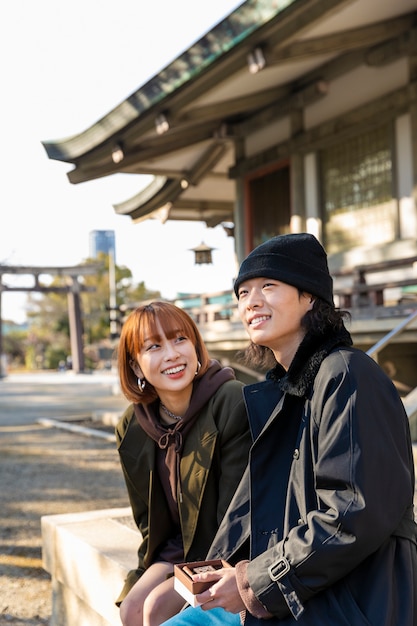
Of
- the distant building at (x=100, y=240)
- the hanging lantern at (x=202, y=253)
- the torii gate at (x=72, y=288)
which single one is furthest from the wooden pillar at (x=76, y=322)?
the distant building at (x=100, y=240)

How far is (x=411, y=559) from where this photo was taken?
1450mm

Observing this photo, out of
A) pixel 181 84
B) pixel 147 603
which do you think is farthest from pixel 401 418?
pixel 181 84

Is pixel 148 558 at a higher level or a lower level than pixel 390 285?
lower

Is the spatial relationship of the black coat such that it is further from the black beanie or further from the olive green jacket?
the olive green jacket

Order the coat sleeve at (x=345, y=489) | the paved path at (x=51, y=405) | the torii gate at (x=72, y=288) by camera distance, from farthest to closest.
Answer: the torii gate at (x=72, y=288) → the paved path at (x=51, y=405) → the coat sleeve at (x=345, y=489)

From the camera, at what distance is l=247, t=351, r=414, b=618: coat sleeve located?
135 centimetres

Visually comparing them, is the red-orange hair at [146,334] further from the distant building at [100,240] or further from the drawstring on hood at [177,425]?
the distant building at [100,240]

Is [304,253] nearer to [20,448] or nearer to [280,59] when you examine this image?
[280,59]

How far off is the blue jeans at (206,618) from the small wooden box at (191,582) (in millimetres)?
89

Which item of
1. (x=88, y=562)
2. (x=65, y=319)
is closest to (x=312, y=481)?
(x=88, y=562)

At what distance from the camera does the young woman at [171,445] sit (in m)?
2.18

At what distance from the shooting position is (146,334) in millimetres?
2350

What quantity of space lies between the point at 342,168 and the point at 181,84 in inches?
102

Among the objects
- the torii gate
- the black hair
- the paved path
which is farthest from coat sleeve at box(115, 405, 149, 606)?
the torii gate
